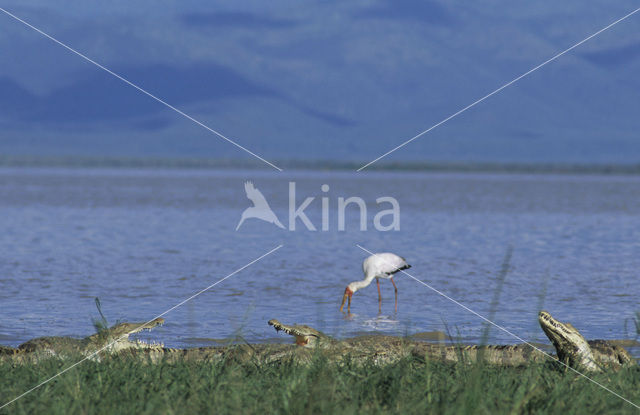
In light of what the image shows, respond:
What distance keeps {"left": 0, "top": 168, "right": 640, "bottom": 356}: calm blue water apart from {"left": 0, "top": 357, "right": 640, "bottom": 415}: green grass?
72 cm

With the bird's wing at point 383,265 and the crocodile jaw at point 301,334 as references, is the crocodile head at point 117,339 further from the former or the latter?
the bird's wing at point 383,265

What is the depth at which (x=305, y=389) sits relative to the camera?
6.59m

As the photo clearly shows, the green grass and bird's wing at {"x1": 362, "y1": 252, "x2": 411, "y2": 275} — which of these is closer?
the green grass

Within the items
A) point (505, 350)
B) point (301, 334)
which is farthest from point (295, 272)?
point (505, 350)

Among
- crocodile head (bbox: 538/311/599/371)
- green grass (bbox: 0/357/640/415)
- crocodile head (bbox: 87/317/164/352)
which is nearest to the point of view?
green grass (bbox: 0/357/640/415)

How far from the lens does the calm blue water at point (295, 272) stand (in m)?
12.7

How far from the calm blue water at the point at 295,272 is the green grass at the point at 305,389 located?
716 mm

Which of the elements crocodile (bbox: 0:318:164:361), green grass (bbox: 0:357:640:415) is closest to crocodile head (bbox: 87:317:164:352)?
crocodile (bbox: 0:318:164:361)

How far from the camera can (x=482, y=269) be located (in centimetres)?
1859

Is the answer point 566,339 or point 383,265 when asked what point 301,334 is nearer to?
point 566,339

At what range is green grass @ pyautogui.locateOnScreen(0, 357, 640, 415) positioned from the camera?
20.9ft

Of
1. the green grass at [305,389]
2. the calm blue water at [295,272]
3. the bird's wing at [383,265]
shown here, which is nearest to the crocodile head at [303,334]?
the calm blue water at [295,272]

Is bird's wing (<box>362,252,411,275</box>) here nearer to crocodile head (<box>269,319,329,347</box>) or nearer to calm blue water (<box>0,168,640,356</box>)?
calm blue water (<box>0,168,640,356</box>)

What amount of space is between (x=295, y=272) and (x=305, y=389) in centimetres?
1110
